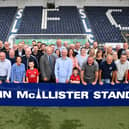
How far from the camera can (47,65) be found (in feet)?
16.8

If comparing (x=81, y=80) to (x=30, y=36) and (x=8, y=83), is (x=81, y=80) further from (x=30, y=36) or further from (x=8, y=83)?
(x=30, y=36)

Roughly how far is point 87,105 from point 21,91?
59.6 inches

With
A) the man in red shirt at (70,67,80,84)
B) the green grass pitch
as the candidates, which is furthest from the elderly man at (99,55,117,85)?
the green grass pitch

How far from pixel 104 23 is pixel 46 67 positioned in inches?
442

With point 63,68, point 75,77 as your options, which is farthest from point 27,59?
point 75,77

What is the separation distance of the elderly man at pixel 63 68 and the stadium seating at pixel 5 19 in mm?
9172

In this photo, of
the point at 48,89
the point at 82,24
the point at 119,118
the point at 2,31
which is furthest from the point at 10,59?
the point at 82,24

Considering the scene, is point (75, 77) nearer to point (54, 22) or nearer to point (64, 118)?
point (64, 118)

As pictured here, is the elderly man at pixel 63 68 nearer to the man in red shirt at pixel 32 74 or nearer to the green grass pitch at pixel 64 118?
the man in red shirt at pixel 32 74

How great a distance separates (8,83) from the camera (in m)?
4.81

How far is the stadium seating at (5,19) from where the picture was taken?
14.0 metres

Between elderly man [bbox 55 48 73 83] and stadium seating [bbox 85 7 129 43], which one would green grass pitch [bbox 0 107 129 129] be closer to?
elderly man [bbox 55 48 73 83]

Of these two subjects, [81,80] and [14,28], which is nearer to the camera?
[81,80]

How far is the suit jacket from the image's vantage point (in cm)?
508
